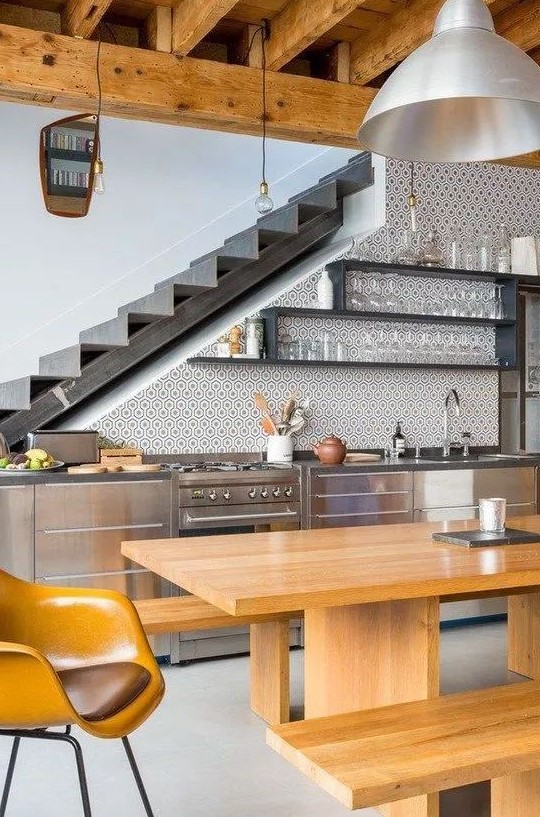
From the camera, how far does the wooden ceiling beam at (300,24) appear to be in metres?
4.34

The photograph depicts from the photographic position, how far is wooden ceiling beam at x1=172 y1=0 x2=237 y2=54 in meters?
4.30

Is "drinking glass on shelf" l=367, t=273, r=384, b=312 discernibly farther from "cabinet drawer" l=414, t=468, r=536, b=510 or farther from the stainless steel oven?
the stainless steel oven

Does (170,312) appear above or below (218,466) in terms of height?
above

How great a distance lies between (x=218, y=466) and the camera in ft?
17.1

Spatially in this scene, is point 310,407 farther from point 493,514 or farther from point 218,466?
point 493,514

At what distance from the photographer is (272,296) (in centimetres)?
605

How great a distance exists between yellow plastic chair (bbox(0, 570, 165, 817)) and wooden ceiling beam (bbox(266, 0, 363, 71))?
308cm

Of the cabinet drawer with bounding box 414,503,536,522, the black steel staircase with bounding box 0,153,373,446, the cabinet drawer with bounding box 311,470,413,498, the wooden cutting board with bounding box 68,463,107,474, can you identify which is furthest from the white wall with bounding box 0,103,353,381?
the cabinet drawer with bounding box 414,503,536,522

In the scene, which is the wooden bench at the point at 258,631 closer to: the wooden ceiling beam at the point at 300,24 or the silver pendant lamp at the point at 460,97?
the silver pendant lamp at the point at 460,97

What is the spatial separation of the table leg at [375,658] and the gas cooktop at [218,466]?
5.52ft

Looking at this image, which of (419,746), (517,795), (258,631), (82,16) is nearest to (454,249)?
(82,16)

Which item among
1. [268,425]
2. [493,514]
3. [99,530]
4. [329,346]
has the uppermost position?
[329,346]

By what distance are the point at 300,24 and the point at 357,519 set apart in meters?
2.75

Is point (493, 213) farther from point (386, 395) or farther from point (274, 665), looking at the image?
point (274, 665)
